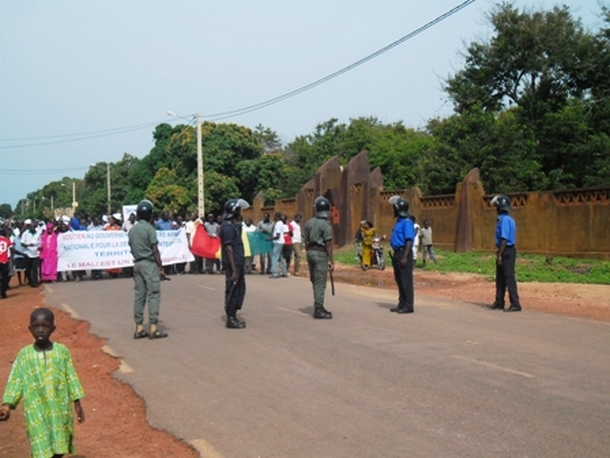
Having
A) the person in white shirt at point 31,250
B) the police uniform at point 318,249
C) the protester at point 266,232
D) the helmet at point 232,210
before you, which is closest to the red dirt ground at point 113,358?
the person in white shirt at point 31,250

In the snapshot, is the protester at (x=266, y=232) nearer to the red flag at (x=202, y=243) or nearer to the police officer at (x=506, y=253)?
the red flag at (x=202, y=243)

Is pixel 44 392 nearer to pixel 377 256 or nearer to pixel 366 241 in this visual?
pixel 366 241

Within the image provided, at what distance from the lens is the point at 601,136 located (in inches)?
1134

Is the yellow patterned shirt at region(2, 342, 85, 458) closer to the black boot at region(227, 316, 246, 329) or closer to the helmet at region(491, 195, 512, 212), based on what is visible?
the black boot at region(227, 316, 246, 329)

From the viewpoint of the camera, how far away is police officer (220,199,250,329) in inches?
445

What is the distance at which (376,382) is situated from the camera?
25.6ft

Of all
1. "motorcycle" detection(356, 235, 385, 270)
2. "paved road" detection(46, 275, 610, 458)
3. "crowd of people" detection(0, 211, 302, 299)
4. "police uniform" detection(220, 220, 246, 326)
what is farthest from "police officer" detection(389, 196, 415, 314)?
"motorcycle" detection(356, 235, 385, 270)

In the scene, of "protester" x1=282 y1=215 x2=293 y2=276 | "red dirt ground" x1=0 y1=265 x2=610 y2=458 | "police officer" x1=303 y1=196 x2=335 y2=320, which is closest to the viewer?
"red dirt ground" x1=0 y1=265 x2=610 y2=458

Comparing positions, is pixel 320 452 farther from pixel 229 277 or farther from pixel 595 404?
pixel 229 277

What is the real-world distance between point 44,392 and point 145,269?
19.6 ft

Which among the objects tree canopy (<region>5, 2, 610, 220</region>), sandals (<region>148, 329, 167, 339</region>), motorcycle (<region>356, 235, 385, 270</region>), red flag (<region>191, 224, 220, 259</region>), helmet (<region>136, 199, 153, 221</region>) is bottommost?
sandals (<region>148, 329, 167, 339</region>)

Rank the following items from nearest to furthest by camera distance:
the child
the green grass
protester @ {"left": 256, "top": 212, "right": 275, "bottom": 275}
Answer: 1. the child
2. the green grass
3. protester @ {"left": 256, "top": 212, "right": 275, "bottom": 275}

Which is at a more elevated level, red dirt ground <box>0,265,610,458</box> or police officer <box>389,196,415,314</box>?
police officer <box>389,196,415,314</box>

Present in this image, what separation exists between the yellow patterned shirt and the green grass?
14.8 m
